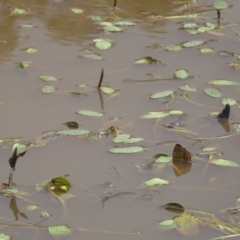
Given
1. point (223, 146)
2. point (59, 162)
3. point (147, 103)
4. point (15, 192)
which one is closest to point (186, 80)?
point (147, 103)

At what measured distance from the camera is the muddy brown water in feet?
7.27

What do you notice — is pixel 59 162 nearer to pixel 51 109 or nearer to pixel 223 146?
pixel 51 109

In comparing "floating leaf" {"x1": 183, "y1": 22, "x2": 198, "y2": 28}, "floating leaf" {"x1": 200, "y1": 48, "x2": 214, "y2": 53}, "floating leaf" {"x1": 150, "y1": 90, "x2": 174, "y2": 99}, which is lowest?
"floating leaf" {"x1": 150, "y1": 90, "x2": 174, "y2": 99}

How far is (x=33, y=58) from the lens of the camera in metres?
3.25

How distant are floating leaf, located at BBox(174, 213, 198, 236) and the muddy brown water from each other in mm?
22

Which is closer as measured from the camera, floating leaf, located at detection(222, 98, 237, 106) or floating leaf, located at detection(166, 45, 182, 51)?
floating leaf, located at detection(222, 98, 237, 106)

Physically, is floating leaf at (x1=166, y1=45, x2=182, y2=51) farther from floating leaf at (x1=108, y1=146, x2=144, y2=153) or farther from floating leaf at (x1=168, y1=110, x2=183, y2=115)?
floating leaf at (x1=108, y1=146, x2=144, y2=153)

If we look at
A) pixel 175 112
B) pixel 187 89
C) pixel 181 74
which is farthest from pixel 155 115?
pixel 181 74

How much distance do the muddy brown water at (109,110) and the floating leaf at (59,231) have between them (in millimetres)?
40

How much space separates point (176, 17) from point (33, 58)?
94 centimetres

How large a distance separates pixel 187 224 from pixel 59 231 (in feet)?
1.36

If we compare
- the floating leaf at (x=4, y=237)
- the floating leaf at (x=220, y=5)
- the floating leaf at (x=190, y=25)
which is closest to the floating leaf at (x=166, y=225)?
the floating leaf at (x=4, y=237)

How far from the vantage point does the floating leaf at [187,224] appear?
6.92ft

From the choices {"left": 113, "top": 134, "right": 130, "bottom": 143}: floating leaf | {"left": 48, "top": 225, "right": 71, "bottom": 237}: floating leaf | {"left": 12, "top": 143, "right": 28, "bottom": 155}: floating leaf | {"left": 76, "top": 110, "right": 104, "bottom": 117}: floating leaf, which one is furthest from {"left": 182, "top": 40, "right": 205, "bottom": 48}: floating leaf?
{"left": 48, "top": 225, "right": 71, "bottom": 237}: floating leaf
